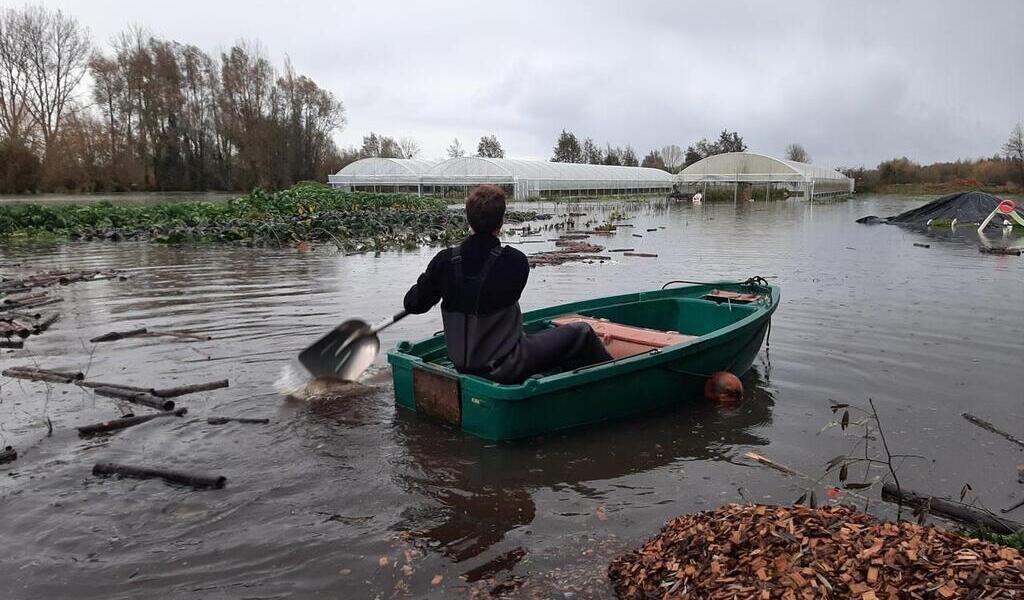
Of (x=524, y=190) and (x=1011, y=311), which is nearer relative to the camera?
(x=1011, y=311)

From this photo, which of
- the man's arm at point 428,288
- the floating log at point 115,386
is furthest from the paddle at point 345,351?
the floating log at point 115,386

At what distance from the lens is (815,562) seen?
2.92 metres

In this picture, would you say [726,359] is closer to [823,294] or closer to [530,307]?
[530,307]

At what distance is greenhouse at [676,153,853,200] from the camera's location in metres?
51.9

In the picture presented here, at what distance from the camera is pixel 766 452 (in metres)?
5.52

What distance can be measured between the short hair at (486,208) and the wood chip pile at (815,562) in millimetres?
2420

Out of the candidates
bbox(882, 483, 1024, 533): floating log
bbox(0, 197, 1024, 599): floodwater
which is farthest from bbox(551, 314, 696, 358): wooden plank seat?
bbox(882, 483, 1024, 533): floating log

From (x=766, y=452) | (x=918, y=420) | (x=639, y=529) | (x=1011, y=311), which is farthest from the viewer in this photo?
(x=1011, y=311)

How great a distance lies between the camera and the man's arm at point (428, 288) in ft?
17.4

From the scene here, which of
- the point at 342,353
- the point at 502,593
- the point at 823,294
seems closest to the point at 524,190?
the point at 823,294

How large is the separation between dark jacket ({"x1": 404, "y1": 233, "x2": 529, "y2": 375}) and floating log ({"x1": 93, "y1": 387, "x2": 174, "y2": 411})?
2276 millimetres

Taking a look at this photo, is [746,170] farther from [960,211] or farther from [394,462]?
[394,462]

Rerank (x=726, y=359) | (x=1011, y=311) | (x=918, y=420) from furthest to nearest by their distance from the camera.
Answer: (x=1011, y=311), (x=726, y=359), (x=918, y=420)

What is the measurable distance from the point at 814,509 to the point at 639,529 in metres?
1.11
